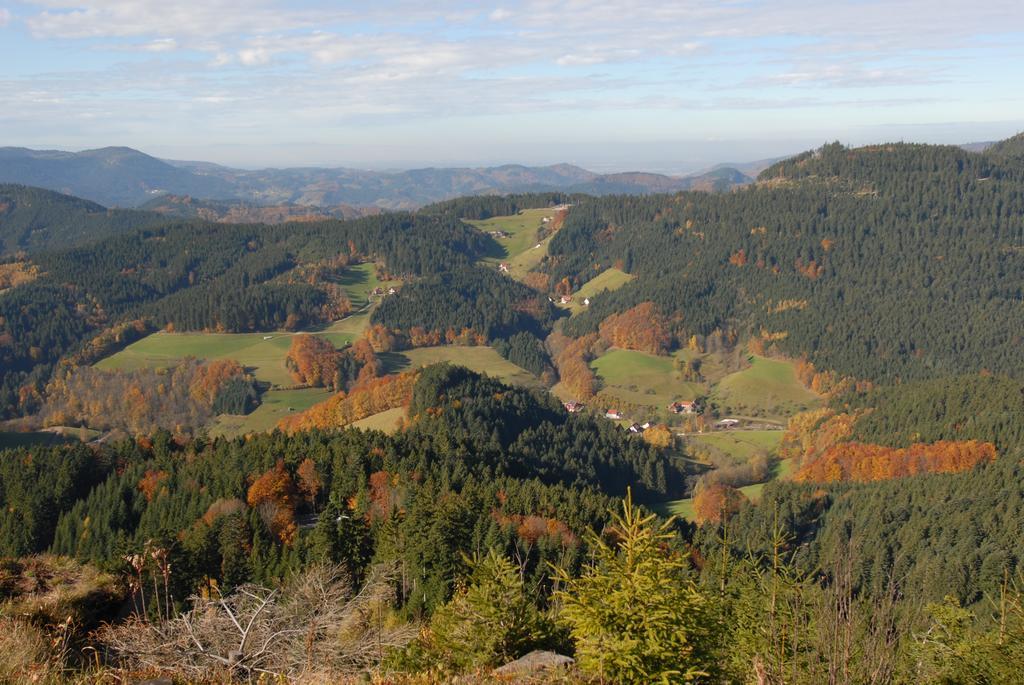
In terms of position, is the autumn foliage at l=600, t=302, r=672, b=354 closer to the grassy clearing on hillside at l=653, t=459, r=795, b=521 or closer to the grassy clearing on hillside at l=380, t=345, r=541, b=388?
the grassy clearing on hillside at l=380, t=345, r=541, b=388

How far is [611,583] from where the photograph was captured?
14.9m

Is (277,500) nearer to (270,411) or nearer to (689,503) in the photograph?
(689,503)

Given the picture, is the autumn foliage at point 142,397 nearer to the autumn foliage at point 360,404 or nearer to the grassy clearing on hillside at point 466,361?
the autumn foliage at point 360,404

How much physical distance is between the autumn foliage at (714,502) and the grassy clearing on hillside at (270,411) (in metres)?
77.7

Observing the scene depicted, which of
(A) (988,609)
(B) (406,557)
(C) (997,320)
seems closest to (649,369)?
(C) (997,320)

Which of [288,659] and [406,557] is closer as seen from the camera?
[288,659]

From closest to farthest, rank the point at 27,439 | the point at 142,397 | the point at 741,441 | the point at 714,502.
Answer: the point at 714,502 → the point at 27,439 → the point at 741,441 → the point at 142,397

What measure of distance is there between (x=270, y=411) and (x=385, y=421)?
4243 centimetres

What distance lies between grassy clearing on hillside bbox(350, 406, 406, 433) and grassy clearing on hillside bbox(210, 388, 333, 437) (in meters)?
25.7

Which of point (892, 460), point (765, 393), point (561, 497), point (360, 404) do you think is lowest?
point (765, 393)

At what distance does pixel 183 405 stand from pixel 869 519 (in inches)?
5038

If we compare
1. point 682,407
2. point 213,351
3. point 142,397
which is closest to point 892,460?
point 682,407

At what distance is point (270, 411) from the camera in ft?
477

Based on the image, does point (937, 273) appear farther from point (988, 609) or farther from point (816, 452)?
point (988, 609)
